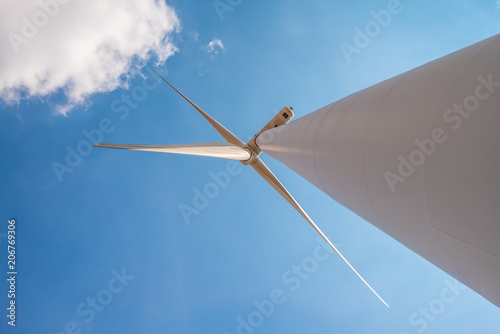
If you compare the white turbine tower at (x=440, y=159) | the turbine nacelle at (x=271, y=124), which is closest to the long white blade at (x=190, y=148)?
the white turbine tower at (x=440, y=159)

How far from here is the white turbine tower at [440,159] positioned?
5.78 feet

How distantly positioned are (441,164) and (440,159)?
38 mm

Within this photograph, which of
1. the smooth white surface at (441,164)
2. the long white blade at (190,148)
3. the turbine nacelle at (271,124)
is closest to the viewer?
the smooth white surface at (441,164)

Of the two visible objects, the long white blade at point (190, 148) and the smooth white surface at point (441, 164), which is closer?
the smooth white surface at point (441, 164)

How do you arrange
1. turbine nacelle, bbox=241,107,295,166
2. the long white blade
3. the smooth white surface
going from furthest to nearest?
turbine nacelle, bbox=241,107,295,166
the long white blade
the smooth white surface

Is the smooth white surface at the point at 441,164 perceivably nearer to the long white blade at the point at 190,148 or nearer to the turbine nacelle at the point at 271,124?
the long white blade at the point at 190,148

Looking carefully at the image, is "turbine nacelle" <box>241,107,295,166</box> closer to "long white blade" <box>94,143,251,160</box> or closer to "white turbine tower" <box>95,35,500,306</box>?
"long white blade" <box>94,143,251,160</box>

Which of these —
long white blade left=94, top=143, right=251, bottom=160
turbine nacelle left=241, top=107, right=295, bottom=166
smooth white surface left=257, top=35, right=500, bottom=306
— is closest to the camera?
smooth white surface left=257, top=35, right=500, bottom=306

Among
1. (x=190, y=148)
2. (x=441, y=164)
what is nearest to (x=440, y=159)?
(x=441, y=164)

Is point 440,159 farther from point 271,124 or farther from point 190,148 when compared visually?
point 271,124

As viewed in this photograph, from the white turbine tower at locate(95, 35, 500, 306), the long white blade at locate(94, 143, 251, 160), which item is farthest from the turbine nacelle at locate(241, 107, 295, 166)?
the white turbine tower at locate(95, 35, 500, 306)

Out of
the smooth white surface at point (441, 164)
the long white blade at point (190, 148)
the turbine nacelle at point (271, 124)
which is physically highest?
the turbine nacelle at point (271, 124)

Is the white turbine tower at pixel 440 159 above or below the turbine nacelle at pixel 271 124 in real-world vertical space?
below

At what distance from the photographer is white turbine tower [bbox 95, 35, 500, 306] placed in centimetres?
176
